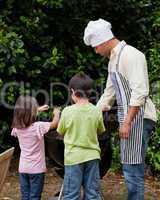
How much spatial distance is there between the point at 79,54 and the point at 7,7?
1.11 metres

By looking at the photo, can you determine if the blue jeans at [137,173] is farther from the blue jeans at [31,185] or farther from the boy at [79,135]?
the blue jeans at [31,185]

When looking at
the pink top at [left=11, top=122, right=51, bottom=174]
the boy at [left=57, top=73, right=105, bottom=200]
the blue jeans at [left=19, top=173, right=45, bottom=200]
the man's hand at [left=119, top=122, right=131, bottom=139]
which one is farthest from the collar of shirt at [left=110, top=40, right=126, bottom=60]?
the blue jeans at [left=19, top=173, right=45, bottom=200]

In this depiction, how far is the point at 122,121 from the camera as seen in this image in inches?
182

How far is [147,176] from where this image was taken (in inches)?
260

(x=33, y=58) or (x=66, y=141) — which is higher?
(x=33, y=58)

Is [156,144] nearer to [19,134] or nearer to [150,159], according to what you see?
[150,159]

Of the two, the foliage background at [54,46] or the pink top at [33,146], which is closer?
the pink top at [33,146]

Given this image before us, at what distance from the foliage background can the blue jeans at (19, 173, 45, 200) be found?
161 cm

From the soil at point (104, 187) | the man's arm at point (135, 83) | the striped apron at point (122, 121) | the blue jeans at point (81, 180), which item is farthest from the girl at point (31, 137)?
the soil at point (104, 187)

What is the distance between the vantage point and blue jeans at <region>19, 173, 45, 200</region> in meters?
4.91

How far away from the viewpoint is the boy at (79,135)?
4512mm

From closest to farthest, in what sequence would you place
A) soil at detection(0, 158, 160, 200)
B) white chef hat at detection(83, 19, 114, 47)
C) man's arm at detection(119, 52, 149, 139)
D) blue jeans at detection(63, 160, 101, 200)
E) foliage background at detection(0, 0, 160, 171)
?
1. man's arm at detection(119, 52, 149, 139)
2. white chef hat at detection(83, 19, 114, 47)
3. blue jeans at detection(63, 160, 101, 200)
4. soil at detection(0, 158, 160, 200)
5. foliage background at detection(0, 0, 160, 171)

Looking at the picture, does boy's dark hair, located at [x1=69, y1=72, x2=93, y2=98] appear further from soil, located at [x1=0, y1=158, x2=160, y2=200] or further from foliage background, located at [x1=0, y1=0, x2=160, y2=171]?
foliage background, located at [x1=0, y1=0, x2=160, y2=171]

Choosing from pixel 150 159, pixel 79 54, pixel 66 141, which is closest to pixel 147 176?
pixel 150 159
